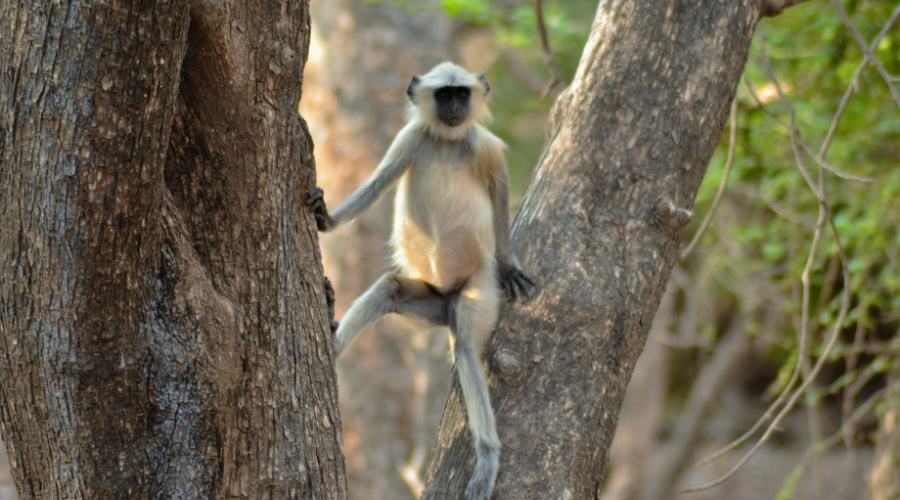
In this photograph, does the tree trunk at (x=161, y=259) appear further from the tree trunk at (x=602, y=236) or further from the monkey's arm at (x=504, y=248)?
the monkey's arm at (x=504, y=248)

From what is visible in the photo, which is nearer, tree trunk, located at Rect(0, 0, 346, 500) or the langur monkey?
tree trunk, located at Rect(0, 0, 346, 500)

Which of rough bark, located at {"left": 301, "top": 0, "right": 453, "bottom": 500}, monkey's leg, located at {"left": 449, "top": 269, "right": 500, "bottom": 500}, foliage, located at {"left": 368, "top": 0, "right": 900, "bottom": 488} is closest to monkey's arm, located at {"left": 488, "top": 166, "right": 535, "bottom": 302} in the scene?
monkey's leg, located at {"left": 449, "top": 269, "right": 500, "bottom": 500}

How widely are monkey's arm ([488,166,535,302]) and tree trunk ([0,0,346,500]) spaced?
0.78 m

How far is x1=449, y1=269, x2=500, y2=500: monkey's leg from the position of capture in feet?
8.59

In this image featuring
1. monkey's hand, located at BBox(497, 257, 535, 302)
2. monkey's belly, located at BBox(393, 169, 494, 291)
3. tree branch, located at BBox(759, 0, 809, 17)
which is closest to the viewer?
monkey's hand, located at BBox(497, 257, 535, 302)

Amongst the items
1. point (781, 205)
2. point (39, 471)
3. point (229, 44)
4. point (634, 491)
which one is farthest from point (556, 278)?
point (634, 491)

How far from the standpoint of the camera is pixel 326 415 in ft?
7.44

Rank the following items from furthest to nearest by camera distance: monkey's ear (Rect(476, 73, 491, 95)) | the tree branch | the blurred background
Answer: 1. the blurred background
2. monkey's ear (Rect(476, 73, 491, 95))
3. the tree branch

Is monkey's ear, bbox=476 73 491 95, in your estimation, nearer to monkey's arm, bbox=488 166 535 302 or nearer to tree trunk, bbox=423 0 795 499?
monkey's arm, bbox=488 166 535 302

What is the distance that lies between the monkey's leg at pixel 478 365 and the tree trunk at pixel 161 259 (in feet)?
1.80

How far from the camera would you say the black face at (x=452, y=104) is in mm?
3756

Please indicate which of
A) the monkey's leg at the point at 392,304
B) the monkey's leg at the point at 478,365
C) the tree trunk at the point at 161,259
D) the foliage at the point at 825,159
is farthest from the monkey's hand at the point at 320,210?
the foliage at the point at 825,159

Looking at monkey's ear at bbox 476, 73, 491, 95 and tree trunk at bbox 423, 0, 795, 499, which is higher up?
monkey's ear at bbox 476, 73, 491, 95

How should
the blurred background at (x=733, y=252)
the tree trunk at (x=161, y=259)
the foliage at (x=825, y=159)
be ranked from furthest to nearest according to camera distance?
the blurred background at (x=733, y=252)
the foliage at (x=825, y=159)
the tree trunk at (x=161, y=259)
